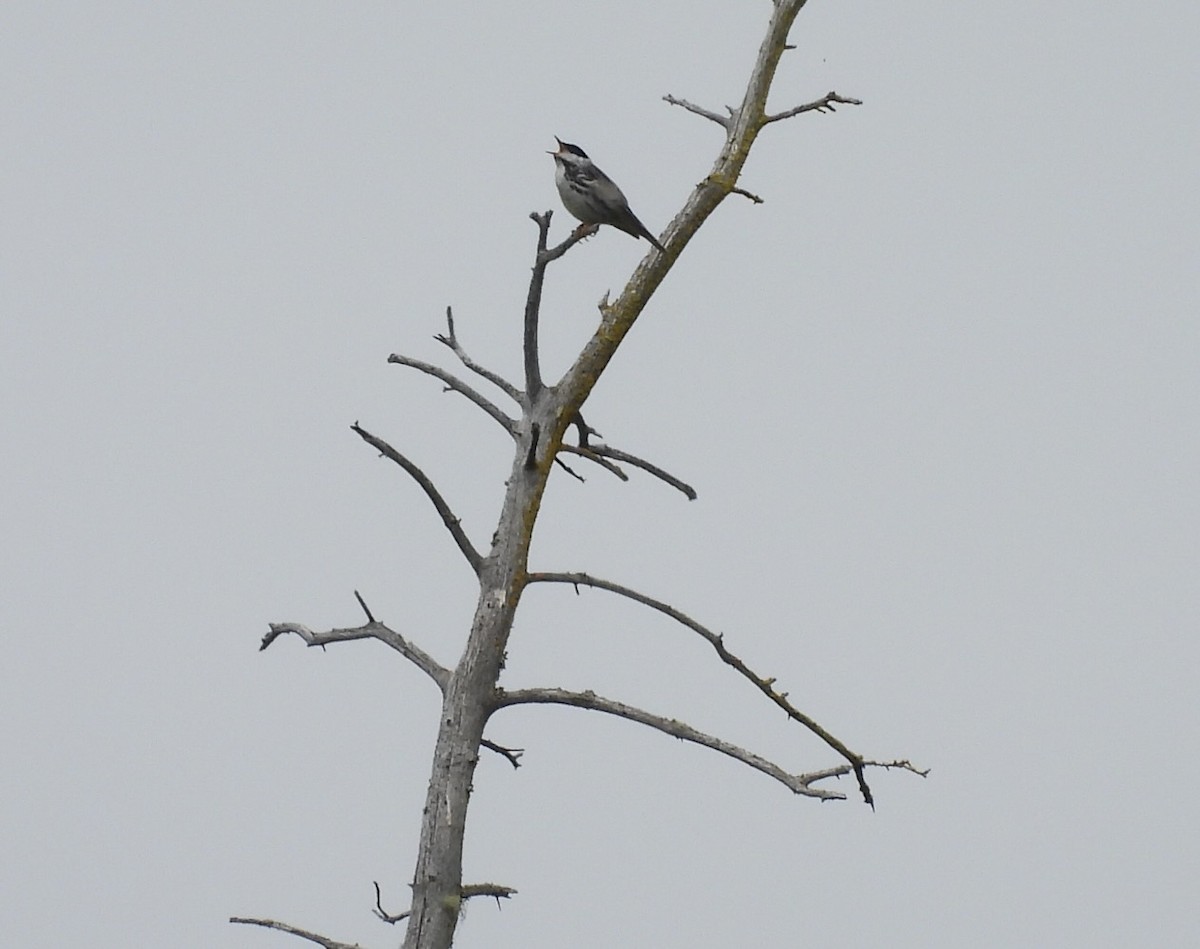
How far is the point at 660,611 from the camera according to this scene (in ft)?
24.4

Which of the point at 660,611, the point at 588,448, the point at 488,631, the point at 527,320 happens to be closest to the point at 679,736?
the point at 660,611

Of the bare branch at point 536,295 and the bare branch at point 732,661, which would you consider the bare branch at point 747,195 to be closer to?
the bare branch at point 536,295

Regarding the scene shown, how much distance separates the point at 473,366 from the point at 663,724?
7.19ft

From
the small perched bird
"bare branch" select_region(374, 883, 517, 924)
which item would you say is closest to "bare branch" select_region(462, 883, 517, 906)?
"bare branch" select_region(374, 883, 517, 924)

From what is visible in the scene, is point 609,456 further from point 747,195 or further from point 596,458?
point 747,195

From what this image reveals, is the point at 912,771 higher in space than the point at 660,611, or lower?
lower

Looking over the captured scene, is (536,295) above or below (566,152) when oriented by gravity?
below

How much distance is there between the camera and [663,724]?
7262mm

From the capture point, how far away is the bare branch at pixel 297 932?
24.0ft

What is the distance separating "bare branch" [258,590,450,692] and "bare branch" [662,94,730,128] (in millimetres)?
3198

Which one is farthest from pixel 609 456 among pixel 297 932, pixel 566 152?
pixel 297 932

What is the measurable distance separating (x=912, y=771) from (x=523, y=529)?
229cm

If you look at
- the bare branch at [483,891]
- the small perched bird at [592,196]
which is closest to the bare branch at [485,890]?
the bare branch at [483,891]

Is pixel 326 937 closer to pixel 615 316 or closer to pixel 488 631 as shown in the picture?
pixel 488 631
